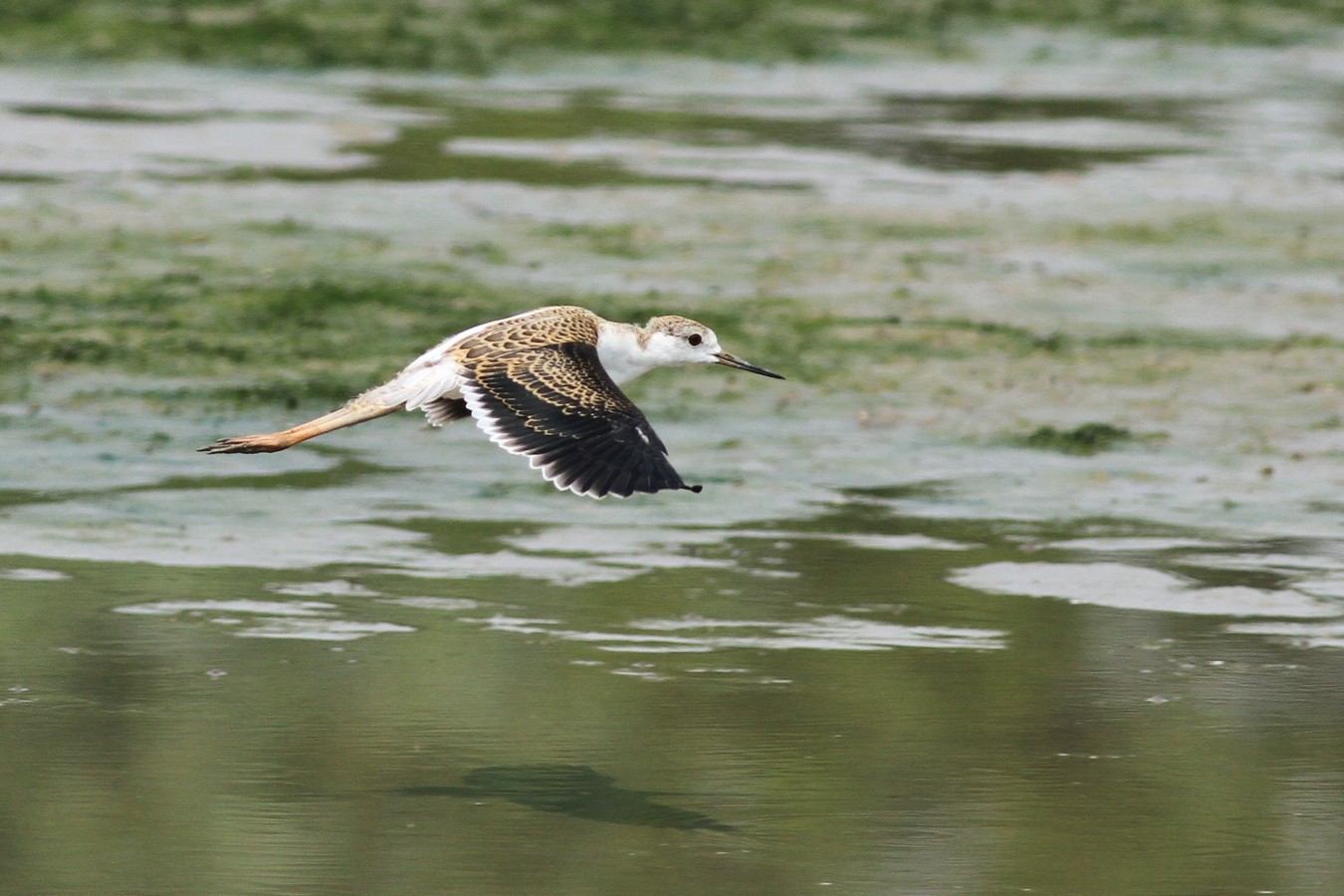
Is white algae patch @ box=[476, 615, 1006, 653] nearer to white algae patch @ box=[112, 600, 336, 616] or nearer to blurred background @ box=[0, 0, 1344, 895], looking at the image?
blurred background @ box=[0, 0, 1344, 895]

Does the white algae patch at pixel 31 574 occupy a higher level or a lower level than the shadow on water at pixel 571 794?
lower

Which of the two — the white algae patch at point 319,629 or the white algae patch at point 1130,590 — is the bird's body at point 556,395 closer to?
the white algae patch at point 319,629

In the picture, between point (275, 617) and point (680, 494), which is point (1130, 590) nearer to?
point (680, 494)

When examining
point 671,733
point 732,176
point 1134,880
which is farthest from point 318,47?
point 1134,880

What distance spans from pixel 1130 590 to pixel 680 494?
7.08ft

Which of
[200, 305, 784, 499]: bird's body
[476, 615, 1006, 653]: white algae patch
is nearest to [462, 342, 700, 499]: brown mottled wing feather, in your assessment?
[200, 305, 784, 499]: bird's body

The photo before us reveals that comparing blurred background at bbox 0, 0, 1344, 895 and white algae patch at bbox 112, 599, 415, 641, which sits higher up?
blurred background at bbox 0, 0, 1344, 895

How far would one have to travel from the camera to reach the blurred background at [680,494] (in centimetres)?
687

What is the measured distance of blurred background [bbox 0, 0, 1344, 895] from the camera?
22.5 ft

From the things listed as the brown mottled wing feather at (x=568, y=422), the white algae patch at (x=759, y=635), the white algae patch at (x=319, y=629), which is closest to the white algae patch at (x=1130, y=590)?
the white algae patch at (x=759, y=635)

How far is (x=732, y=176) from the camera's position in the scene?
1673 centimetres

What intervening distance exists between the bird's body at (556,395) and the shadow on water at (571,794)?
870 millimetres

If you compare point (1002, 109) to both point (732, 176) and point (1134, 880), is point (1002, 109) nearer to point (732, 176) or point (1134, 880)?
point (732, 176)

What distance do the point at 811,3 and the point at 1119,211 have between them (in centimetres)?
785
